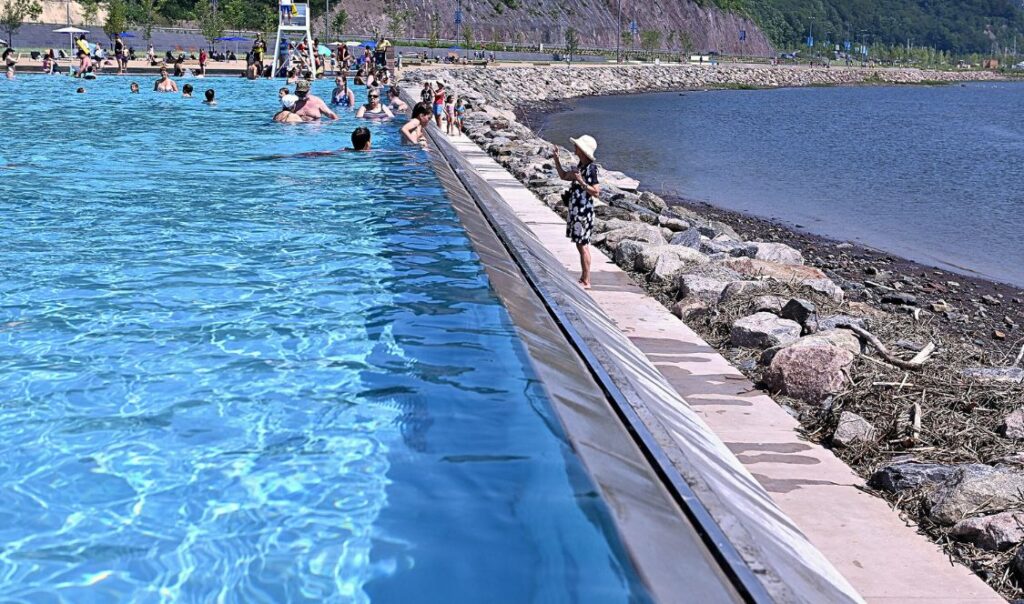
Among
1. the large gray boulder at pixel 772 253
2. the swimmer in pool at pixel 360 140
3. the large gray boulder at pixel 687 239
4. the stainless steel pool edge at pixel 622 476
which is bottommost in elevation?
the large gray boulder at pixel 772 253

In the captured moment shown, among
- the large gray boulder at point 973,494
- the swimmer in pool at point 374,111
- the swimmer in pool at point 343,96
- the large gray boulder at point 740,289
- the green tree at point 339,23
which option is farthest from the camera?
the green tree at point 339,23

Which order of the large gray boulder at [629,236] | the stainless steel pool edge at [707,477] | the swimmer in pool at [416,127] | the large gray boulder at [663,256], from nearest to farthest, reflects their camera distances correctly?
the stainless steel pool edge at [707,477], the large gray boulder at [663,256], the large gray boulder at [629,236], the swimmer in pool at [416,127]

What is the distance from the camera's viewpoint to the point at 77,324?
764 centimetres

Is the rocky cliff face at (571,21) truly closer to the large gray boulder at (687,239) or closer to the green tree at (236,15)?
the green tree at (236,15)

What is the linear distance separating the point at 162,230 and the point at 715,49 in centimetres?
16717

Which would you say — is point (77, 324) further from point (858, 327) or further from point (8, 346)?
point (858, 327)

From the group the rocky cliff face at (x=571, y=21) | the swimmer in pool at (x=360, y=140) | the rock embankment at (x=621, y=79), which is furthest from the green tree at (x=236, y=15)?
the swimmer in pool at (x=360, y=140)

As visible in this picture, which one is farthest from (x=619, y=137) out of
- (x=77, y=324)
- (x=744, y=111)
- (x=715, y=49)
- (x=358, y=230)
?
(x=715, y=49)

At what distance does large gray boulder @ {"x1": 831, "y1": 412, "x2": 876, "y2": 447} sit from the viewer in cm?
654

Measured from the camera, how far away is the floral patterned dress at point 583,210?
9883 millimetres

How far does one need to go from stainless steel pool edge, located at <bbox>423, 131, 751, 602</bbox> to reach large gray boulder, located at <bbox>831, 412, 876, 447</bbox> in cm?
170

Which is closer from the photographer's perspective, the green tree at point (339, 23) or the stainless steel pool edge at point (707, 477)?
the stainless steel pool edge at point (707, 477)

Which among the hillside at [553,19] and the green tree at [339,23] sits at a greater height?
the hillside at [553,19]

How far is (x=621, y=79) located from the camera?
303 feet
